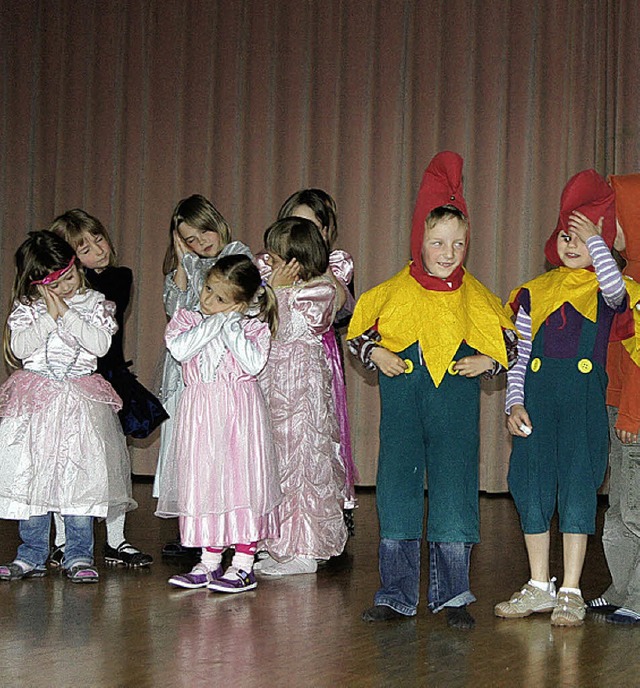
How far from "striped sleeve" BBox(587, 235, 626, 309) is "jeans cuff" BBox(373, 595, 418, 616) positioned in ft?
3.30

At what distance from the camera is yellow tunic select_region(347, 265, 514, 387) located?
9.88 ft

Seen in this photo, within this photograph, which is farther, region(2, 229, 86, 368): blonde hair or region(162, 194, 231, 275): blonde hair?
region(162, 194, 231, 275): blonde hair

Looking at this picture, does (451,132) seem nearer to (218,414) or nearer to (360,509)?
(360,509)

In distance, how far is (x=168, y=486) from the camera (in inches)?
135

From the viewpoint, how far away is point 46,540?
11.8 ft

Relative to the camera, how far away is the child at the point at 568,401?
305 centimetres

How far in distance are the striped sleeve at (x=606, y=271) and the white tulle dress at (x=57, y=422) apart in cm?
154

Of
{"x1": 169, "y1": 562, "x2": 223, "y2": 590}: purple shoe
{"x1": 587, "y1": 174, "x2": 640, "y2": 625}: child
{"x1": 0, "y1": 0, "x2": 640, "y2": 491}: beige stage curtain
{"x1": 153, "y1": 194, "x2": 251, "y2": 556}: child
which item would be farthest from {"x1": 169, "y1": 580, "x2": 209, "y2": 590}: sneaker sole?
{"x1": 0, "y1": 0, "x2": 640, "y2": 491}: beige stage curtain

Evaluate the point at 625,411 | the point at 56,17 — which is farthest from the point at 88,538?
the point at 56,17

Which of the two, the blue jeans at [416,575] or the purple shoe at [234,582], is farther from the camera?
the purple shoe at [234,582]

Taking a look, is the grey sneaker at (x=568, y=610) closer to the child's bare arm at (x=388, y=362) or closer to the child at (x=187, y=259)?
the child's bare arm at (x=388, y=362)

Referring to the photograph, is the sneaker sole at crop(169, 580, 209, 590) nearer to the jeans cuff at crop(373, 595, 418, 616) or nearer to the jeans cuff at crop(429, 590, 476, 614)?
the jeans cuff at crop(373, 595, 418, 616)

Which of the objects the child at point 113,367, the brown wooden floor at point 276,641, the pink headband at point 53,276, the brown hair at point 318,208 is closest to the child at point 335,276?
the brown hair at point 318,208

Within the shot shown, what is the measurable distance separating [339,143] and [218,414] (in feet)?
11.4
